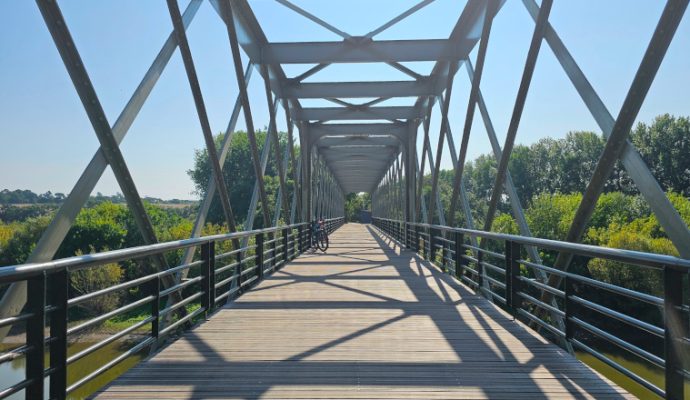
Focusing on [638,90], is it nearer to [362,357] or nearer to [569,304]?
[569,304]

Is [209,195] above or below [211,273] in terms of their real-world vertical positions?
above

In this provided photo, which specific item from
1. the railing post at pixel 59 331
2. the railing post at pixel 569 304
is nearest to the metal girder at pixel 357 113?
the railing post at pixel 569 304

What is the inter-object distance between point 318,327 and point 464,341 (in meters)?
1.31

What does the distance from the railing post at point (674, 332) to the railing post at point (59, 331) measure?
2.89 metres

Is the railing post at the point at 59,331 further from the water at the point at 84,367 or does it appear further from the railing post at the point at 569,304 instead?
the water at the point at 84,367

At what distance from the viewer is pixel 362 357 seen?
11.7ft

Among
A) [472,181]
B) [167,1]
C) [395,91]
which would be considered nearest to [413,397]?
[167,1]

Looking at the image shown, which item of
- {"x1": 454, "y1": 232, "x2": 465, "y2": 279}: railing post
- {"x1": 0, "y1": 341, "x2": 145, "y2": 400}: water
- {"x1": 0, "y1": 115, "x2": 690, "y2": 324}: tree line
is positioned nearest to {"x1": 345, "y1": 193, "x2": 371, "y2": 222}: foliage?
{"x1": 0, "y1": 115, "x2": 690, "y2": 324}: tree line

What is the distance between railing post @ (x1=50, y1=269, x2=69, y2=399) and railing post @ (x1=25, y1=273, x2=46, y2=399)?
182 millimetres

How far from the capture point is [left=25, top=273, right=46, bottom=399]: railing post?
2201 millimetres

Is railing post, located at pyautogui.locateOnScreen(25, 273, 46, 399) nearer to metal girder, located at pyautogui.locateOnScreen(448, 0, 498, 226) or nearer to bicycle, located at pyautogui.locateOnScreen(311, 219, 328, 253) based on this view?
metal girder, located at pyautogui.locateOnScreen(448, 0, 498, 226)

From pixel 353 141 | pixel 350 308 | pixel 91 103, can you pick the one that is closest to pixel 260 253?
pixel 350 308

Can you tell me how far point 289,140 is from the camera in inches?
525

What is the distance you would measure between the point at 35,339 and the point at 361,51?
7.86 metres
